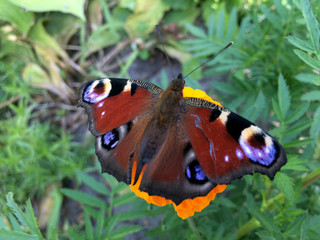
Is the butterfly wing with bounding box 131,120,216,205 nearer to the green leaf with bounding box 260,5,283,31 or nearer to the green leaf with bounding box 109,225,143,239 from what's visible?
the green leaf with bounding box 109,225,143,239

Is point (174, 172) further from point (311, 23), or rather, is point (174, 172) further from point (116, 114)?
point (311, 23)

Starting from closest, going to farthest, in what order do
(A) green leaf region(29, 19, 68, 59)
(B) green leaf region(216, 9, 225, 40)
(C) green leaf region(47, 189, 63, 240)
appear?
1. (B) green leaf region(216, 9, 225, 40)
2. (C) green leaf region(47, 189, 63, 240)
3. (A) green leaf region(29, 19, 68, 59)

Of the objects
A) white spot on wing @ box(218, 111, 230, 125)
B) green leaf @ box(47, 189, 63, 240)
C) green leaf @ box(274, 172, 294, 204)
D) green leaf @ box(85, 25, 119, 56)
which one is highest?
white spot on wing @ box(218, 111, 230, 125)

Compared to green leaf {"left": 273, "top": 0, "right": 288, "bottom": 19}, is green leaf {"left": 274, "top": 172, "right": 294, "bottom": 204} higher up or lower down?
lower down

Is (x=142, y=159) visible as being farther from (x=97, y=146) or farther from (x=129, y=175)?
(x=97, y=146)

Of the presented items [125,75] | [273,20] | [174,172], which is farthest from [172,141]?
[125,75]

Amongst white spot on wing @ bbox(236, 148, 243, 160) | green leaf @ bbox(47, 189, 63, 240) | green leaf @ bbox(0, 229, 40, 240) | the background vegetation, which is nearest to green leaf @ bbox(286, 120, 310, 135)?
the background vegetation

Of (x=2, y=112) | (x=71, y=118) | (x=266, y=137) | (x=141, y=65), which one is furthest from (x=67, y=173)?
(x=266, y=137)

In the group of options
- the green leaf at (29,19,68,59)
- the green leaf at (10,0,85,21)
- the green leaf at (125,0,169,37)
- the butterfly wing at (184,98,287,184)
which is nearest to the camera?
the butterfly wing at (184,98,287,184)
